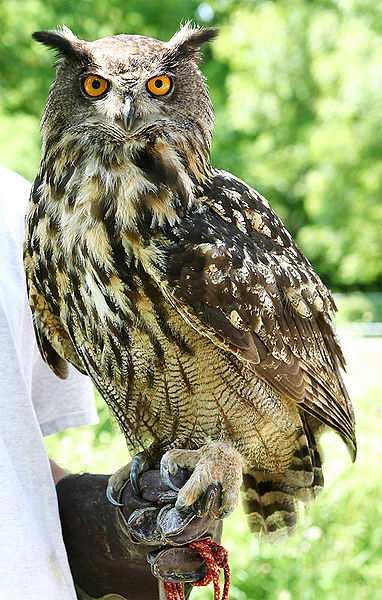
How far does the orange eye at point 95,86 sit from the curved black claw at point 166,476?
75cm

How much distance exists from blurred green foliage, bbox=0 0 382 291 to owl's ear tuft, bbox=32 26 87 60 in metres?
7.66

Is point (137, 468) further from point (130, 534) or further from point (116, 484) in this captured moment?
point (130, 534)

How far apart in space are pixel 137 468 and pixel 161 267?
48 cm

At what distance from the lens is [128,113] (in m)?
1.62

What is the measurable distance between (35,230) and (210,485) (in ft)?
2.01

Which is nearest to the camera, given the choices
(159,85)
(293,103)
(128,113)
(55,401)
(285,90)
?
(128,113)

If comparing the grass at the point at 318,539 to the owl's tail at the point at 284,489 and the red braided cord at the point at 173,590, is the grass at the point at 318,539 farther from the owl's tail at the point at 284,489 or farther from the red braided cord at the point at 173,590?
the red braided cord at the point at 173,590

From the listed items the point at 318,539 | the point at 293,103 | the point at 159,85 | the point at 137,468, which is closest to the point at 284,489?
the point at 137,468

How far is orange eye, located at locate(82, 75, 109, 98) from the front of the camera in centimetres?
169

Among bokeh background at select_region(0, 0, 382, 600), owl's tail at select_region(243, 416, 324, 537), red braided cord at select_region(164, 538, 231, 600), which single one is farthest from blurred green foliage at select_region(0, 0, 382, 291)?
red braided cord at select_region(164, 538, 231, 600)

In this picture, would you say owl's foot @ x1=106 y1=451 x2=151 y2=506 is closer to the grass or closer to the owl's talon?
the owl's talon

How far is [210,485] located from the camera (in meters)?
1.72

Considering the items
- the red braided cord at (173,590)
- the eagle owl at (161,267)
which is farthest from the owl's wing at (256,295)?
the red braided cord at (173,590)

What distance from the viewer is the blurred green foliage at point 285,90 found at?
11.1 meters
